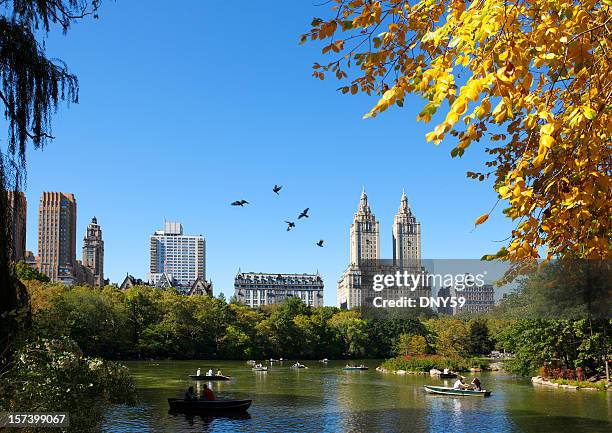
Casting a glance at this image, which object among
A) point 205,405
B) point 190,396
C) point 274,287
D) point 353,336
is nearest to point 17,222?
point 205,405

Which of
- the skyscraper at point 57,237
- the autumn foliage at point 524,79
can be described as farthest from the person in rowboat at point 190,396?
the skyscraper at point 57,237

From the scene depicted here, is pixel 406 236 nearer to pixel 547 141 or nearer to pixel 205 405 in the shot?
pixel 205 405

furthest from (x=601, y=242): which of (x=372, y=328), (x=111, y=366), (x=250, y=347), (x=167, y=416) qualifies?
(x=372, y=328)

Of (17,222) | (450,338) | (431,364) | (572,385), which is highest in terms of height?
(17,222)

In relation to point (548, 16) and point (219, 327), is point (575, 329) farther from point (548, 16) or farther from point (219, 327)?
point (219, 327)

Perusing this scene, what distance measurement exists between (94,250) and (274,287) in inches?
2139

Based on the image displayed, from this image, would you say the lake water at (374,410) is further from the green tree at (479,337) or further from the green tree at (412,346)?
the green tree at (479,337)

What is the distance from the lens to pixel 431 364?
4650 cm

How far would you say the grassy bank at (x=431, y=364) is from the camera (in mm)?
46094

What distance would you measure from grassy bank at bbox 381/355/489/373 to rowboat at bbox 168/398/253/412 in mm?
26416

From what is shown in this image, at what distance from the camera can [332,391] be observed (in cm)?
3100

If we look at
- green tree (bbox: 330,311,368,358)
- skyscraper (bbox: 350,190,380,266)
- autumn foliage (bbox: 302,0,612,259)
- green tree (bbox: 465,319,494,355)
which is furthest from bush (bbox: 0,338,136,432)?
skyscraper (bbox: 350,190,380,266)

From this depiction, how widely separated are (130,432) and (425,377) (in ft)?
90.9

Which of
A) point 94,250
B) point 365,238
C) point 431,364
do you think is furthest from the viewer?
point 365,238
